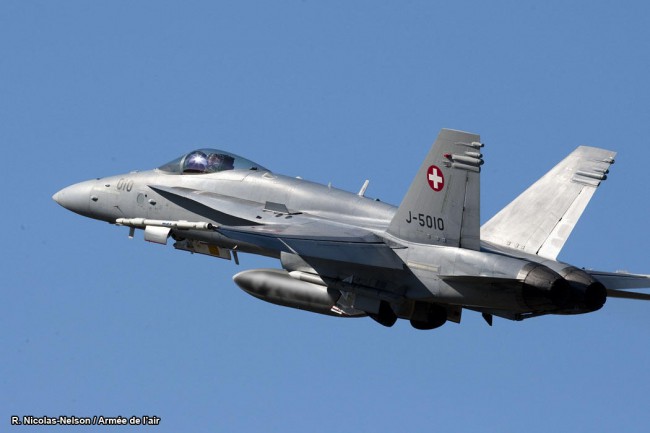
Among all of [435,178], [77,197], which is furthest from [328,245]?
[77,197]

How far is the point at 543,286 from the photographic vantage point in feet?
76.3

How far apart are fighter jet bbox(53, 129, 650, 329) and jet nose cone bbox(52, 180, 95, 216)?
0.09 feet

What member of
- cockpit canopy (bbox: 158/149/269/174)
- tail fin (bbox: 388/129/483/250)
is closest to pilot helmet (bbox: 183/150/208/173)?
cockpit canopy (bbox: 158/149/269/174)

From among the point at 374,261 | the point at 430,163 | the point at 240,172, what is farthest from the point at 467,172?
the point at 240,172

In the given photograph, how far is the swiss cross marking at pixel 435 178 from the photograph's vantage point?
2384 cm

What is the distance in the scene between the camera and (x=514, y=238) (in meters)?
26.1

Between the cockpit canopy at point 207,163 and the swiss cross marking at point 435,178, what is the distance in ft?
17.9

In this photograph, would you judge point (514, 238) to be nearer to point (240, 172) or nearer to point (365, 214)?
point (365, 214)

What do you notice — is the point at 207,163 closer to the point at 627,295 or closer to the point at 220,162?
the point at 220,162

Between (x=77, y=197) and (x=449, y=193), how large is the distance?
29.2 ft

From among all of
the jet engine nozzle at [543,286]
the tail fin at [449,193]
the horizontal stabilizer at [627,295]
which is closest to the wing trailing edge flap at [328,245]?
the tail fin at [449,193]

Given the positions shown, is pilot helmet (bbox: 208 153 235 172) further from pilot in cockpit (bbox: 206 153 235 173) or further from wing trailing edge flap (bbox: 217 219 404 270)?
wing trailing edge flap (bbox: 217 219 404 270)

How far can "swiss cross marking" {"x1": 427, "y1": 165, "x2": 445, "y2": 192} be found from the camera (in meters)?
23.8

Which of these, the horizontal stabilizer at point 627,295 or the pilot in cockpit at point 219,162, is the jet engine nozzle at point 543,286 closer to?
the horizontal stabilizer at point 627,295
